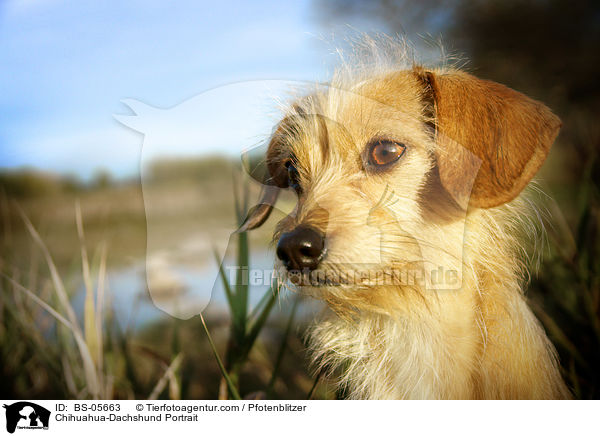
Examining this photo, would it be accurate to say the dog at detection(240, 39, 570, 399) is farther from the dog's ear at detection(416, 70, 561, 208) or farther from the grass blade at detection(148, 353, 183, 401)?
the grass blade at detection(148, 353, 183, 401)

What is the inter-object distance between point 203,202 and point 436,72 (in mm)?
1137

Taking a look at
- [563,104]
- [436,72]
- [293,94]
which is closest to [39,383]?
[293,94]

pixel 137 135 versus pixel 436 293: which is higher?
pixel 137 135

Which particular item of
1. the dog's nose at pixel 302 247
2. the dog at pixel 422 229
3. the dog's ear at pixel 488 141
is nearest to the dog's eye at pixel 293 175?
the dog at pixel 422 229

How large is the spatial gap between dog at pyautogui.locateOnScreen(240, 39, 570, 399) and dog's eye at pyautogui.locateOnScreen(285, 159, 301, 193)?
0.02 m

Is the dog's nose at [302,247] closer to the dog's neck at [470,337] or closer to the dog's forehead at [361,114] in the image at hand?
the dog's neck at [470,337]

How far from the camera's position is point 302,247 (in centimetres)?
117

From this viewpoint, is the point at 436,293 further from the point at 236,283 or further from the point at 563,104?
the point at 563,104

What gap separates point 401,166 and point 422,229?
0.22 metres

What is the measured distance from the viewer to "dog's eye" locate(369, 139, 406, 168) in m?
1.39

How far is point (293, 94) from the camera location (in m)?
1.64

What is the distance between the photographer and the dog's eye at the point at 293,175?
1.59m
